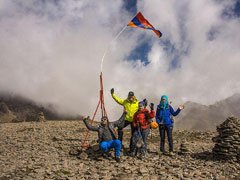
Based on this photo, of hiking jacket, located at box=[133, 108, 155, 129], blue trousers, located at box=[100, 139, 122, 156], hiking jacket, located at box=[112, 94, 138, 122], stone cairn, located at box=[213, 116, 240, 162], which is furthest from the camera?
hiking jacket, located at box=[112, 94, 138, 122]

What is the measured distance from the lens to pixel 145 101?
10.6 m

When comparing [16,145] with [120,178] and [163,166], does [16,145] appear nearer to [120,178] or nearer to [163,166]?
[120,178]

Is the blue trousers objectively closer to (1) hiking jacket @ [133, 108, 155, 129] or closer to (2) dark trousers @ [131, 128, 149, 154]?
(2) dark trousers @ [131, 128, 149, 154]

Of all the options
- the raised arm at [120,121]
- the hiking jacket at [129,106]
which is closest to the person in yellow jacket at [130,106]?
the hiking jacket at [129,106]

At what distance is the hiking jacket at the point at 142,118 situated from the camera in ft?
33.2

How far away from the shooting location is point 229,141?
31.5ft

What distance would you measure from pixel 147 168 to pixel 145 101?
3.63m

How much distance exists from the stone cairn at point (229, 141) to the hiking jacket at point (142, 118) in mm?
4046

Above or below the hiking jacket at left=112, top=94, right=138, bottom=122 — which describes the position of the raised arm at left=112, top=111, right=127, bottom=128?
below

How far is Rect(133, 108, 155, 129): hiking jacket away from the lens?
10.1m

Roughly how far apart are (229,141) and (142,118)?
4716 mm

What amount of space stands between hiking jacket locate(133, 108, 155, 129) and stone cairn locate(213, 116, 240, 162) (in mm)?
4046

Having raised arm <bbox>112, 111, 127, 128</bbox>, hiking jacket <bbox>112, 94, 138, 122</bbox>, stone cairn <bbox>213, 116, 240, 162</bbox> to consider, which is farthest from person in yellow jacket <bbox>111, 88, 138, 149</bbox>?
stone cairn <bbox>213, 116, 240, 162</bbox>

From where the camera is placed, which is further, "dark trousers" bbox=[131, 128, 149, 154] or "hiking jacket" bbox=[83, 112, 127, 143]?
"dark trousers" bbox=[131, 128, 149, 154]
